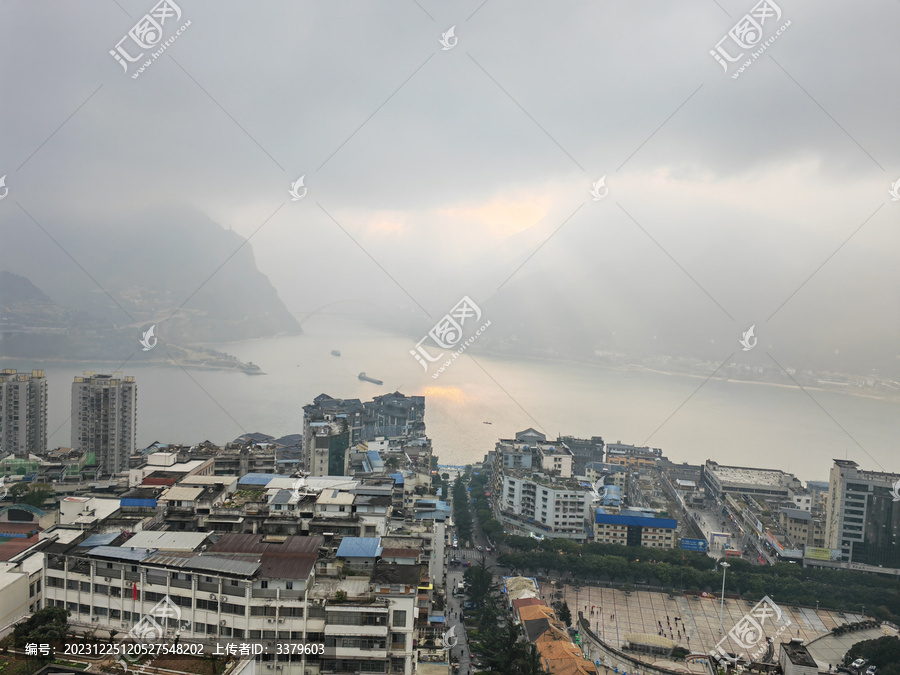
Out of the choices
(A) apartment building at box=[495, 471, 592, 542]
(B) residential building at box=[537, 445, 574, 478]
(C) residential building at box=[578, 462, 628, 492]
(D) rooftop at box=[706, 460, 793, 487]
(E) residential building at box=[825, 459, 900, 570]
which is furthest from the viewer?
(D) rooftop at box=[706, 460, 793, 487]

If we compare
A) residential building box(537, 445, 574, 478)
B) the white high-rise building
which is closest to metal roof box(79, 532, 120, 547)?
the white high-rise building

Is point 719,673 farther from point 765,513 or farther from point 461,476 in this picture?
point 461,476

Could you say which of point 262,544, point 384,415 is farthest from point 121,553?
point 384,415

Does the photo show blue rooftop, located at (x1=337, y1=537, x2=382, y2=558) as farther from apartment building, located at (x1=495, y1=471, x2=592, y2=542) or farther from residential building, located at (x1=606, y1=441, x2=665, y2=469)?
residential building, located at (x1=606, y1=441, x2=665, y2=469)

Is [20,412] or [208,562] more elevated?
[208,562]

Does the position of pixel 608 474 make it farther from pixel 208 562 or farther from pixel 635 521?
pixel 208 562

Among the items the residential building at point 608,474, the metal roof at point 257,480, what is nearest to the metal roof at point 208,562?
the metal roof at point 257,480

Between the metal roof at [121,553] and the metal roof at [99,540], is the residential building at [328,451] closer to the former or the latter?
the metal roof at [99,540]
